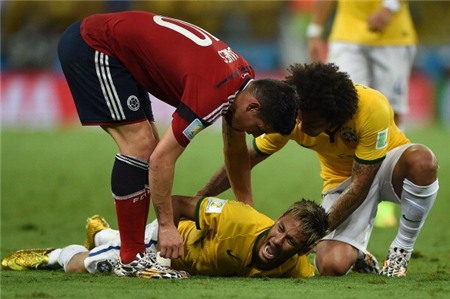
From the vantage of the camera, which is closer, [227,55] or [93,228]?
[227,55]

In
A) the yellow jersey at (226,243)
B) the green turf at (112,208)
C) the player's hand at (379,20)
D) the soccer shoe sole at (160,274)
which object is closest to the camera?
the green turf at (112,208)

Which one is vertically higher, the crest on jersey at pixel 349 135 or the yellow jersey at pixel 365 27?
the yellow jersey at pixel 365 27

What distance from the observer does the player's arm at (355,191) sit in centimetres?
605

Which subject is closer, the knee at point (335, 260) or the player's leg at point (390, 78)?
the knee at point (335, 260)

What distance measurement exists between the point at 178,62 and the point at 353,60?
12.1ft

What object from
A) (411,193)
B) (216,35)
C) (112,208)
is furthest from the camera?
(216,35)

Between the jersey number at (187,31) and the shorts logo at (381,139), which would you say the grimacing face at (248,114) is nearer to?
the jersey number at (187,31)

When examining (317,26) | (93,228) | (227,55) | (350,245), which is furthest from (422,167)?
(317,26)

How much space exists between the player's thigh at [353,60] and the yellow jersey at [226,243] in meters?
3.19

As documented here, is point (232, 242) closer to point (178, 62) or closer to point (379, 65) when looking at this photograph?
point (178, 62)

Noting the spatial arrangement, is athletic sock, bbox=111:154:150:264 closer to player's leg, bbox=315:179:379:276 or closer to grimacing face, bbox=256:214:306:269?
grimacing face, bbox=256:214:306:269

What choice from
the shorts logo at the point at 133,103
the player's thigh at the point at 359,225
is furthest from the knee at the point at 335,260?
the shorts logo at the point at 133,103

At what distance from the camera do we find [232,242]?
5.68 meters

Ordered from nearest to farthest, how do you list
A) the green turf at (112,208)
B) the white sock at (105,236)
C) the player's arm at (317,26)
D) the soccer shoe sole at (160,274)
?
the green turf at (112,208)
the soccer shoe sole at (160,274)
the white sock at (105,236)
the player's arm at (317,26)
